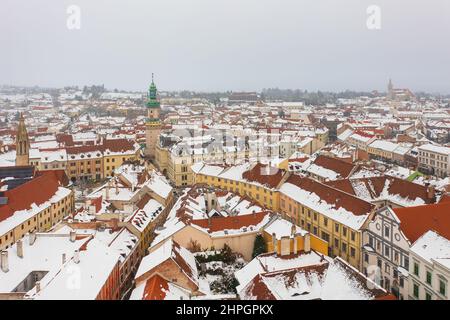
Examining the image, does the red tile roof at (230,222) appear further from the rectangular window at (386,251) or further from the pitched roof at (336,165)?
the pitched roof at (336,165)

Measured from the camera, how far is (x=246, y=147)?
33844mm

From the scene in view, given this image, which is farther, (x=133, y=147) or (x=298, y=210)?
(x=133, y=147)

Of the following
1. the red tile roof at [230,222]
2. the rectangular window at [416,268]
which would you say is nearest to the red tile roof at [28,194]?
the red tile roof at [230,222]

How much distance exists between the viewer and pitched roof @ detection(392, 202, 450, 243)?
40.7 feet

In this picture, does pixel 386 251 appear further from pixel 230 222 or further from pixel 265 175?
pixel 265 175

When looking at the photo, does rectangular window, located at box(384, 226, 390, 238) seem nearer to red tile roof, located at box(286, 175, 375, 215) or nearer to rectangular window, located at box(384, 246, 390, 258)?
rectangular window, located at box(384, 246, 390, 258)

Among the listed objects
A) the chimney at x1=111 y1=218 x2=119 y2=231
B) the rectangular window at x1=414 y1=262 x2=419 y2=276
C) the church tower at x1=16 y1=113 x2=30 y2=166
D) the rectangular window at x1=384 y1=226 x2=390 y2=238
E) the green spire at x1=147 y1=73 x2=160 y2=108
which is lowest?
the rectangular window at x1=414 y1=262 x2=419 y2=276

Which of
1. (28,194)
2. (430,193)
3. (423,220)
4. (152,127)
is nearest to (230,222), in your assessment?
(423,220)

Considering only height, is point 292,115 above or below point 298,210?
above

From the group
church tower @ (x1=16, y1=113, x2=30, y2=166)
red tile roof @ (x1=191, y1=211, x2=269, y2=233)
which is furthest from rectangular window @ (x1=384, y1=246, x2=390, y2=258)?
church tower @ (x1=16, y1=113, x2=30, y2=166)

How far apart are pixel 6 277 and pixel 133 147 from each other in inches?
957

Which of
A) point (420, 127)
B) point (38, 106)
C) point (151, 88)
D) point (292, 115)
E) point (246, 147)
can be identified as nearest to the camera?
point (246, 147)
